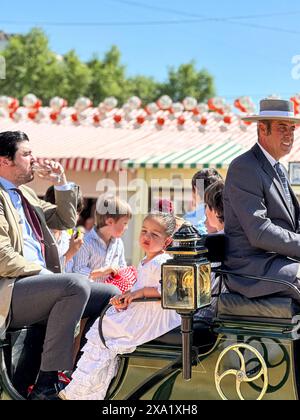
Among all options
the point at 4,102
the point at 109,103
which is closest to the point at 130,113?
the point at 109,103

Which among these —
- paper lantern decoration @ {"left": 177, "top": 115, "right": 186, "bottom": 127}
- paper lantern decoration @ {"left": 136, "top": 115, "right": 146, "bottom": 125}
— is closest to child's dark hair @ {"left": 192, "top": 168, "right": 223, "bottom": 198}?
paper lantern decoration @ {"left": 177, "top": 115, "right": 186, "bottom": 127}

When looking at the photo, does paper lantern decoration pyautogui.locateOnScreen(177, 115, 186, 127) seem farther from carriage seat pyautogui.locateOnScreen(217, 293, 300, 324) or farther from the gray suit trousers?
carriage seat pyautogui.locateOnScreen(217, 293, 300, 324)

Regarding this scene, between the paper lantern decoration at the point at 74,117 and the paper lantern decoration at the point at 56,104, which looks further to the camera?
the paper lantern decoration at the point at 74,117

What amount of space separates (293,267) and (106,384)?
0.99 meters

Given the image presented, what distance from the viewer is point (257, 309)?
9.11ft

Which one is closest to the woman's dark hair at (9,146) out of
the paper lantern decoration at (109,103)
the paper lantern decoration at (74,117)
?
the paper lantern decoration at (109,103)

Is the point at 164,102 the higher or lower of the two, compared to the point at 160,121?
higher

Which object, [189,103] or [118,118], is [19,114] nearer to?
[118,118]

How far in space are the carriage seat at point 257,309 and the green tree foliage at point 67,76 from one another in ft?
84.0

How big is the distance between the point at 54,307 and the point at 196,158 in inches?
324

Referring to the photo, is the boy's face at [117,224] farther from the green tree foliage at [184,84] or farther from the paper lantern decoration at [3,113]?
the green tree foliage at [184,84]

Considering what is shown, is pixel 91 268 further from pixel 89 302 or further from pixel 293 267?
pixel 293 267

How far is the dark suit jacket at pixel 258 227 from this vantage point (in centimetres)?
278

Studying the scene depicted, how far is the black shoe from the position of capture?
10.1 feet
